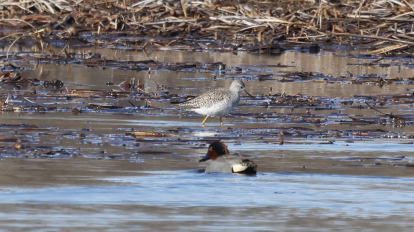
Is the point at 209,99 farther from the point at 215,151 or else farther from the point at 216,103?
the point at 215,151

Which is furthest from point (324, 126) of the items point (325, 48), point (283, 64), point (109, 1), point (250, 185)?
point (109, 1)

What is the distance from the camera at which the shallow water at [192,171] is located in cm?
668

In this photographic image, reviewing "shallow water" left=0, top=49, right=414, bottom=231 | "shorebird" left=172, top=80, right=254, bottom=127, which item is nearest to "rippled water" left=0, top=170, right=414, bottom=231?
"shallow water" left=0, top=49, right=414, bottom=231

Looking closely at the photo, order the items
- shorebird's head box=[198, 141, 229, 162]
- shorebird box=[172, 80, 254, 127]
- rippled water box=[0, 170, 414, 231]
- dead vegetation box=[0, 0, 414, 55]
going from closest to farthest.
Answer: rippled water box=[0, 170, 414, 231]
shorebird's head box=[198, 141, 229, 162]
shorebird box=[172, 80, 254, 127]
dead vegetation box=[0, 0, 414, 55]

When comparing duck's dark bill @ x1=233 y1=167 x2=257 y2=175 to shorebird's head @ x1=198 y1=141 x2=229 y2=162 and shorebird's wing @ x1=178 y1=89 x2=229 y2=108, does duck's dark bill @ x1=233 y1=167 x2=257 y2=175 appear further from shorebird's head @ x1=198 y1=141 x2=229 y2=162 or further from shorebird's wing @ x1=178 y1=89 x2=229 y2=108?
shorebird's wing @ x1=178 y1=89 x2=229 y2=108

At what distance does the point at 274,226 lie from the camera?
21.4ft

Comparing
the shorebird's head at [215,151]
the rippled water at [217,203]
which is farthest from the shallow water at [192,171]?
the shorebird's head at [215,151]

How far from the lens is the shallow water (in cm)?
668

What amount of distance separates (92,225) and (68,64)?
1326 cm

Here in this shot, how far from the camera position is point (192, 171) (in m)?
8.49

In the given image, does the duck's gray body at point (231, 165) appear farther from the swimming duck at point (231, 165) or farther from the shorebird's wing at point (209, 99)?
the shorebird's wing at point (209, 99)

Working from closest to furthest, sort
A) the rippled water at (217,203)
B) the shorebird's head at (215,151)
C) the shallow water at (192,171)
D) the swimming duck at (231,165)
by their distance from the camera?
the rippled water at (217,203) < the shallow water at (192,171) < the swimming duck at (231,165) < the shorebird's head at (215,151)

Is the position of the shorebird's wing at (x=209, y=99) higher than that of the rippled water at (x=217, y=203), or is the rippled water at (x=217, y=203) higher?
the shorebird's wing at (x=209, y=99)

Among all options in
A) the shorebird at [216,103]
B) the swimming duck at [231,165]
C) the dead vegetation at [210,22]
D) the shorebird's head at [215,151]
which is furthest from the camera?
the dead vegetation at [210,22]
